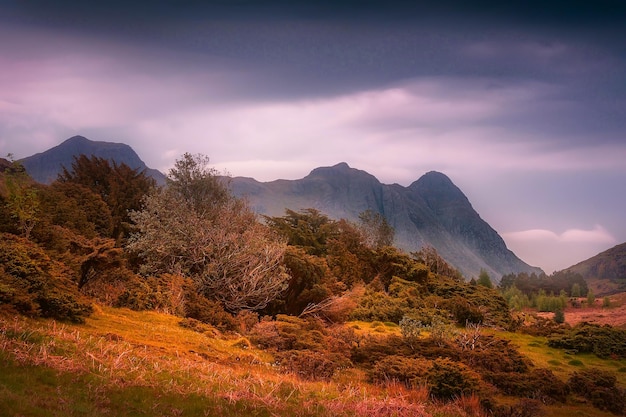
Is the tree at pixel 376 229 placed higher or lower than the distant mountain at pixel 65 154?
lower

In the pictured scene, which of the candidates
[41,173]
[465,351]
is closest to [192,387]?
[465,351]

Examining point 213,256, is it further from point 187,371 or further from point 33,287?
point 187,371

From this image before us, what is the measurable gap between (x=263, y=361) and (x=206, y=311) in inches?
269

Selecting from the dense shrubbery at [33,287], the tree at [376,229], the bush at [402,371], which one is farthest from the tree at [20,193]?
the tree at [376,229]

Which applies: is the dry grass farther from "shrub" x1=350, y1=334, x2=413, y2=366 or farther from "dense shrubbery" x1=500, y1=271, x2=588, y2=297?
"dense shrubbery" x1=500, y1=271, x2=588, y2=297

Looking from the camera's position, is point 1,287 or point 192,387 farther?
point 1,287

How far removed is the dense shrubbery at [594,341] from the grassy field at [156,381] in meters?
9.14

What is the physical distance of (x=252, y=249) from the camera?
87.7ft

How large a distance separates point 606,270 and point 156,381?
10168 cm

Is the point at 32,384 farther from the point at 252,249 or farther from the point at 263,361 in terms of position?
the point at 252,249

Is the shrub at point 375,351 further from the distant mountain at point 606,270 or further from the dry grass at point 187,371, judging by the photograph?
the distant mountain at point 606,270

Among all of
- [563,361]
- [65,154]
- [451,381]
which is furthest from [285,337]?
[65,154]

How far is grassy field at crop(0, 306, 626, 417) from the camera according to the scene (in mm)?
8023

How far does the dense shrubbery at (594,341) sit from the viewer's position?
71.2ft
